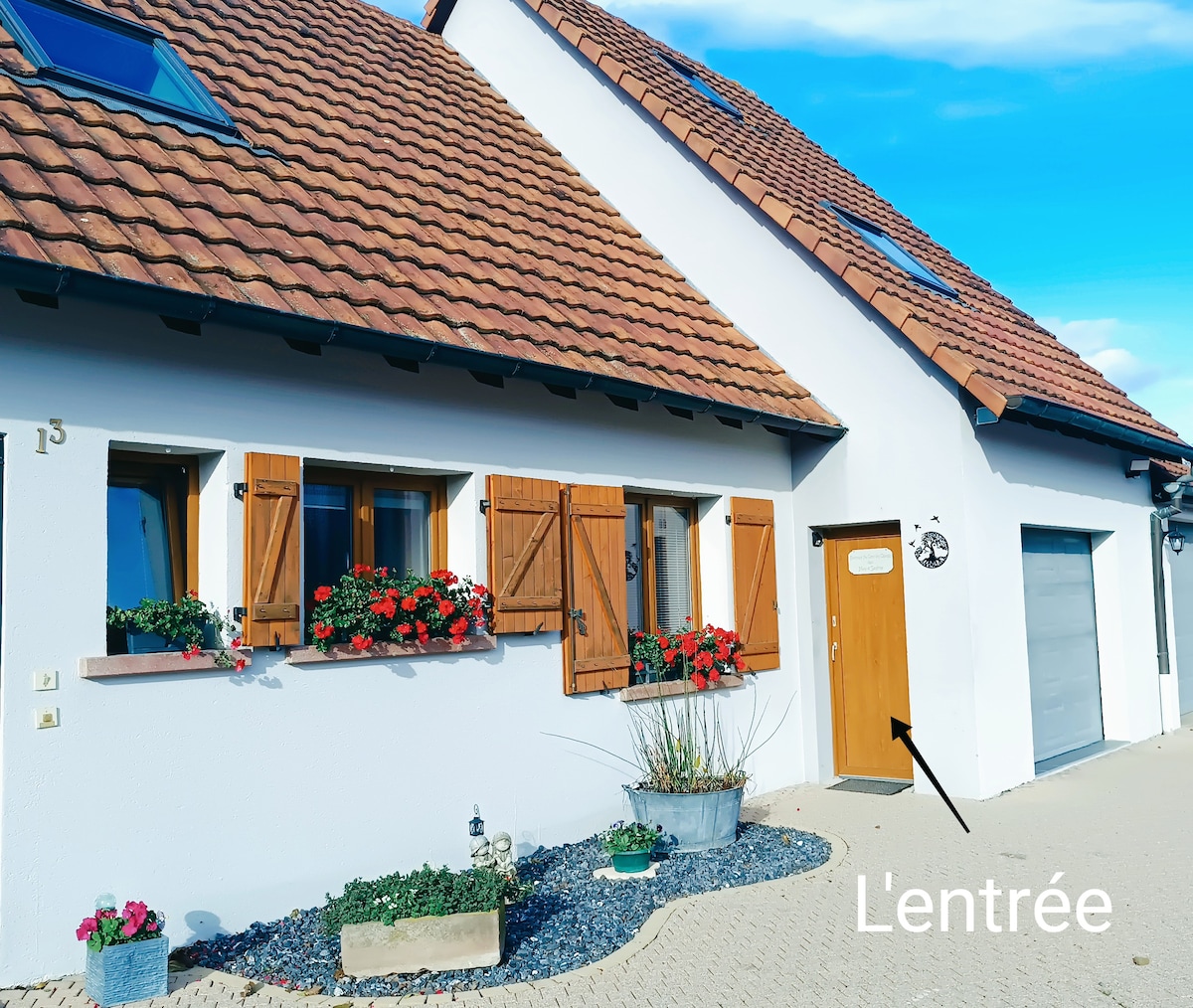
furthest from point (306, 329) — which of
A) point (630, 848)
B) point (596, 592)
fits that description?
point (630, 848)

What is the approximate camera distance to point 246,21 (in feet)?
30.7

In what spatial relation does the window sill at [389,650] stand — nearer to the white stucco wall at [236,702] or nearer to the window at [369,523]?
the white stucco wall at [236,702]

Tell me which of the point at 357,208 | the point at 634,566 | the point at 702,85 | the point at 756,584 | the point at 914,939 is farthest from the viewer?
the point at 702,85

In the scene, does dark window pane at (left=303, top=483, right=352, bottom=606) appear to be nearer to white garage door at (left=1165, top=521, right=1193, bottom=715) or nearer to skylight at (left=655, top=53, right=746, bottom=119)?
skylight at (left=655, top=53, right=746, bottom=119)

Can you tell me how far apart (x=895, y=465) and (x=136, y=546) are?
19.4 ft

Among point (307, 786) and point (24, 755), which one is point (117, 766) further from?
point (307, 786)

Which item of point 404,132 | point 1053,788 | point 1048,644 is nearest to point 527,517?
point 404,132

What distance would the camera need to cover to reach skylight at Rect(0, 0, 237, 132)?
268 inches

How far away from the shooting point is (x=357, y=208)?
739 centimetres

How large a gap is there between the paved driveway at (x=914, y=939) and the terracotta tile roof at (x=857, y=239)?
314cm

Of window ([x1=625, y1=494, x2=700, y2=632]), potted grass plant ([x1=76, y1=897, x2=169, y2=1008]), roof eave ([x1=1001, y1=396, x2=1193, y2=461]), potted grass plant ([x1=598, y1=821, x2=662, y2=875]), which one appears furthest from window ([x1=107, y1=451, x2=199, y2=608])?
roof eave ([x1=1001, y1=396, x2=1193, y2=461])

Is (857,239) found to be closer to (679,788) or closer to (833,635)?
(833,635)

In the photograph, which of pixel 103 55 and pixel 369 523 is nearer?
pixel 369 523

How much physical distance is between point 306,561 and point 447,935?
7.47 feet
